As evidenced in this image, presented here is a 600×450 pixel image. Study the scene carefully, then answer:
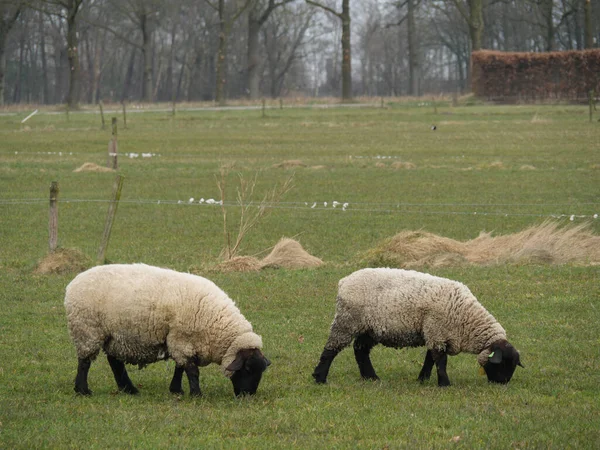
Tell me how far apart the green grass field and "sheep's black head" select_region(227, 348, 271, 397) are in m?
0.23

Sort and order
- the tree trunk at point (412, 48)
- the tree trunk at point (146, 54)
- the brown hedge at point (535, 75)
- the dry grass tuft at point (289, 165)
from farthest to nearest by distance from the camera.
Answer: the tree trunk at point (146, 54)
the tree trunk at point (412, 48)
the brown hedge at point (535, 75)
the dry grass tuft at point (289, 165)

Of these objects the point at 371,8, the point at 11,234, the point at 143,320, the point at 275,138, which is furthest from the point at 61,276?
the point at 371,8

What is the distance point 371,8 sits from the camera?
159m

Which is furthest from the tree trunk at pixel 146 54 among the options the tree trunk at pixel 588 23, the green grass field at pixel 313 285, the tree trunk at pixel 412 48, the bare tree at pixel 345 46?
the green grass field at pixel 313 285

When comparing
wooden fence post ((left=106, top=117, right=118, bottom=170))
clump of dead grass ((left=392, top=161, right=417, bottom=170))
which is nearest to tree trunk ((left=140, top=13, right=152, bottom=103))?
wooden fence post ((left=106, top=117, right=118, bottom=170))

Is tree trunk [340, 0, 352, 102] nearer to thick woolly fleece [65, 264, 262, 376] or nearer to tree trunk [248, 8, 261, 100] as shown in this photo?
tree trunk [248, 8, 261, 100]

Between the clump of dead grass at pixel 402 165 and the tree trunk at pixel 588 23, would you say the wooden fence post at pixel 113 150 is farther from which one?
the tree trunk at pixel 588 23

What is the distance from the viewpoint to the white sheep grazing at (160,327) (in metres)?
9.45

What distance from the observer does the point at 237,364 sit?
9.34 m

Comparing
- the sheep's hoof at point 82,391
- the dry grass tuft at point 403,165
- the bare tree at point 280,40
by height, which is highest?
the bare tree at point 280,40

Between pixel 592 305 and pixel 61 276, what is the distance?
30.9 feet

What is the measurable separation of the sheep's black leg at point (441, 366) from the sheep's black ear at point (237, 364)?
7.23 ft

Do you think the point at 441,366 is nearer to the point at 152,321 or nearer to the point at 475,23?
the point at 152,321

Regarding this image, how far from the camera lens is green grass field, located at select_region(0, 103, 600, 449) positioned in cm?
823
